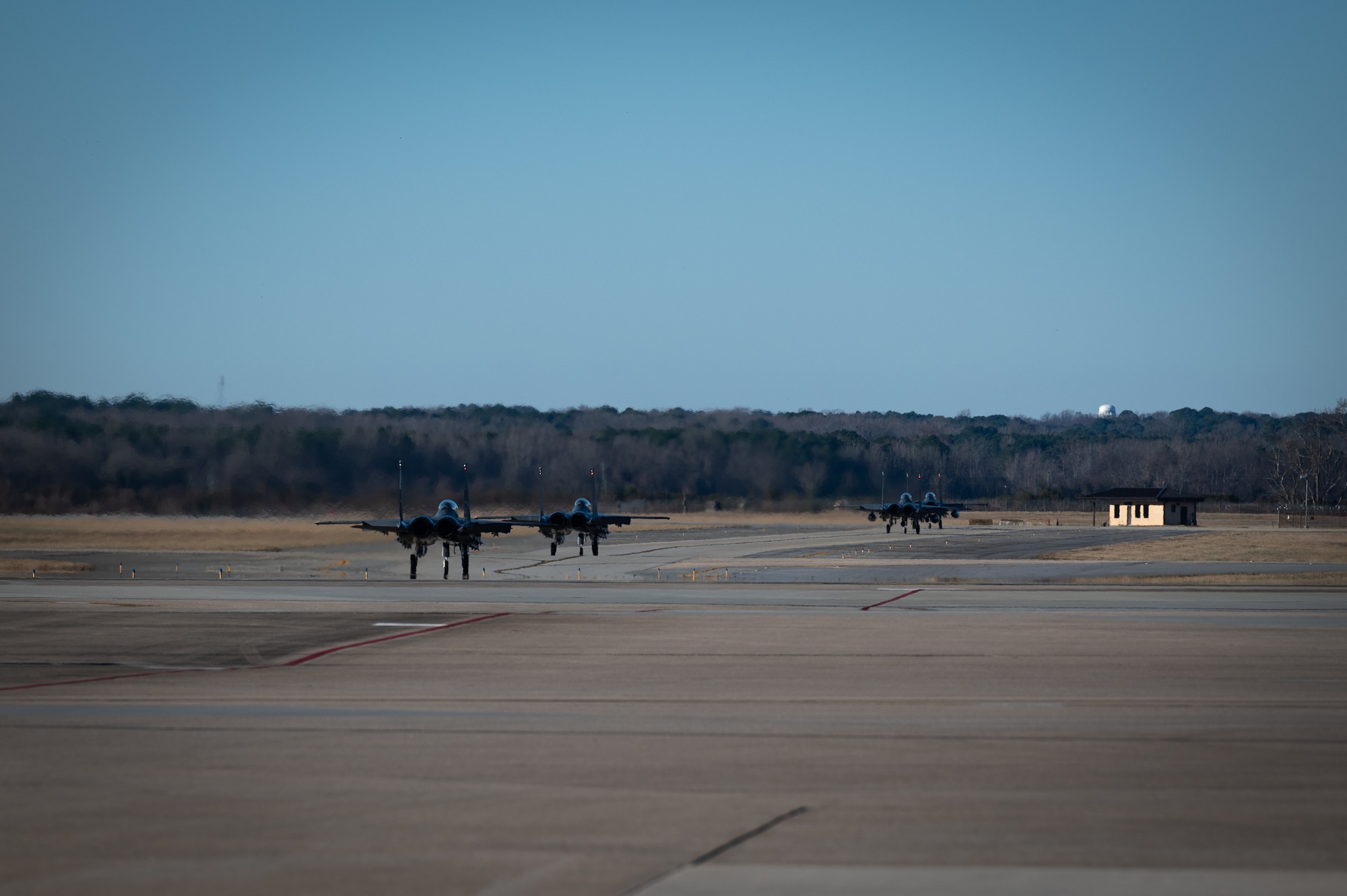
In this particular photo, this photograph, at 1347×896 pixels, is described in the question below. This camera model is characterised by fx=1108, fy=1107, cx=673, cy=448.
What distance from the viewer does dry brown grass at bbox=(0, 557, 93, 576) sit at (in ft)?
184

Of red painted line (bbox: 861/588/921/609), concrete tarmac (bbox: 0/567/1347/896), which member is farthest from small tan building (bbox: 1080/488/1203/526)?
concrete tarmac (bbox: 0/567/1347/896)

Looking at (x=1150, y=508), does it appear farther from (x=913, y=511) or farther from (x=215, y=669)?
(x=215, y=669)

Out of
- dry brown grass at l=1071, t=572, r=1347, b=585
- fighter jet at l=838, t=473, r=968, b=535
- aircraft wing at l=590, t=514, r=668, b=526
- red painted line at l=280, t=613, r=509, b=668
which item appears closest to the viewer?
red painted line at l=280, t=613, r=509, b=668

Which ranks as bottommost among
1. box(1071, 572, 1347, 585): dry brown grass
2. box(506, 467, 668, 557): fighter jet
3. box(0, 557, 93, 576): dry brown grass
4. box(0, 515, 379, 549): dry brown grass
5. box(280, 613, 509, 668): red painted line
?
box(0, 557, 93, 576): dry brown grass

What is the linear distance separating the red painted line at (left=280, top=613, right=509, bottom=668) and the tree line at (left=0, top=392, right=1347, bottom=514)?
44645 millimetres

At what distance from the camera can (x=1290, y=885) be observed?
8.84 m

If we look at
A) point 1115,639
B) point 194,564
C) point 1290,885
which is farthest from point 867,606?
point 194,564

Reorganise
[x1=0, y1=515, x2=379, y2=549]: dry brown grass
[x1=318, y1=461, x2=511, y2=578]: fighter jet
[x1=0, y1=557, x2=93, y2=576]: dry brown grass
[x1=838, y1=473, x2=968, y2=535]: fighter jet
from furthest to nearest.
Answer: [x1=838, y1=473, x2=968, y2=535]: fighter jet < [x1=0, y1=515, x2=379, y2=549]: dry brown grass < [x1=0, y1=557, x2=93, y2=576]: dry brown grass < [x1=318, y1=461, x2=511, y2=578]: fighter jet

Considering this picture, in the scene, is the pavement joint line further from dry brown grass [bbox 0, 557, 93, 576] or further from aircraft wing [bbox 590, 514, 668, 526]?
dry brown grass [bbox 0, 557, 93, 576]

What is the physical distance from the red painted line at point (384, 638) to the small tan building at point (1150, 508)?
9817 cm

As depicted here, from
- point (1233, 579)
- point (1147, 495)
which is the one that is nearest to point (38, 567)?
point (1233, 579)

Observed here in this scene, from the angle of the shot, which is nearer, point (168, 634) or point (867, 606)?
point (168, 634)

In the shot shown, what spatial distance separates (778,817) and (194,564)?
61126 millimetres

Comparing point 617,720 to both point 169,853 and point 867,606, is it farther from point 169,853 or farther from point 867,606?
point 867,606
